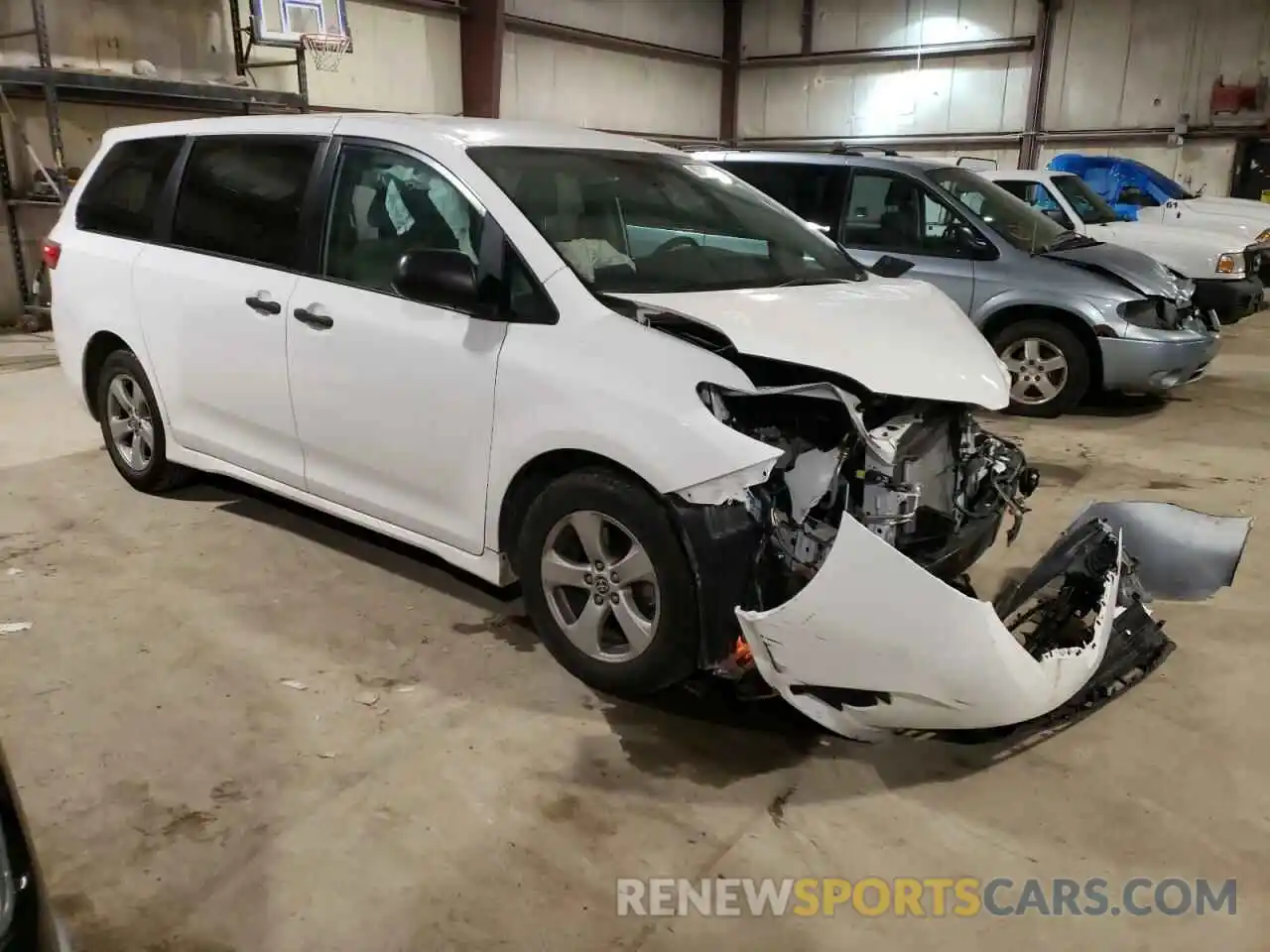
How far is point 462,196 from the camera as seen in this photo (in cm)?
301

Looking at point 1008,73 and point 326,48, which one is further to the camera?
point 1008,73

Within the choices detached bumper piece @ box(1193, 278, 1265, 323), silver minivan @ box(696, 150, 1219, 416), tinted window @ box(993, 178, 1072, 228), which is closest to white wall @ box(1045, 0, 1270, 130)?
detached bumper piece @ box(1193, 278, 1265, 323)

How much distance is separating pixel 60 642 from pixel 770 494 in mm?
2396

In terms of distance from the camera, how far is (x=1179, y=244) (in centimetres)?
859

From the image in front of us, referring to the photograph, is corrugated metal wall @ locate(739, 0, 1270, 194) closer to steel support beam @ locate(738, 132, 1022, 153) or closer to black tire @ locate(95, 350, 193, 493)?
steel support beam @ locate(738, 132, 1022, 153)

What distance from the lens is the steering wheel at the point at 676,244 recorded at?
10.7ft

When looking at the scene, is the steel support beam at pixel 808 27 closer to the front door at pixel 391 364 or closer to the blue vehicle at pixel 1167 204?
the blue vehicle at pixel 1167 204

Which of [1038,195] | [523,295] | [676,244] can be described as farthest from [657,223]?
[1038,195]

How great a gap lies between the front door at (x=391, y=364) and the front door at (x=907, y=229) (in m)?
3.91

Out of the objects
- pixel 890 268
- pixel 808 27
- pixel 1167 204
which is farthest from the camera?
pixel 808 27

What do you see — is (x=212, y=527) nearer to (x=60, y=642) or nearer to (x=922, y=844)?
(x=60, y=642)

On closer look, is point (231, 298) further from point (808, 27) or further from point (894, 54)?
point (808, 27)

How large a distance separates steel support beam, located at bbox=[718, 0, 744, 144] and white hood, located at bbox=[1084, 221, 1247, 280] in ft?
34.8

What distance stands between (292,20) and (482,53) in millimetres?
3141
